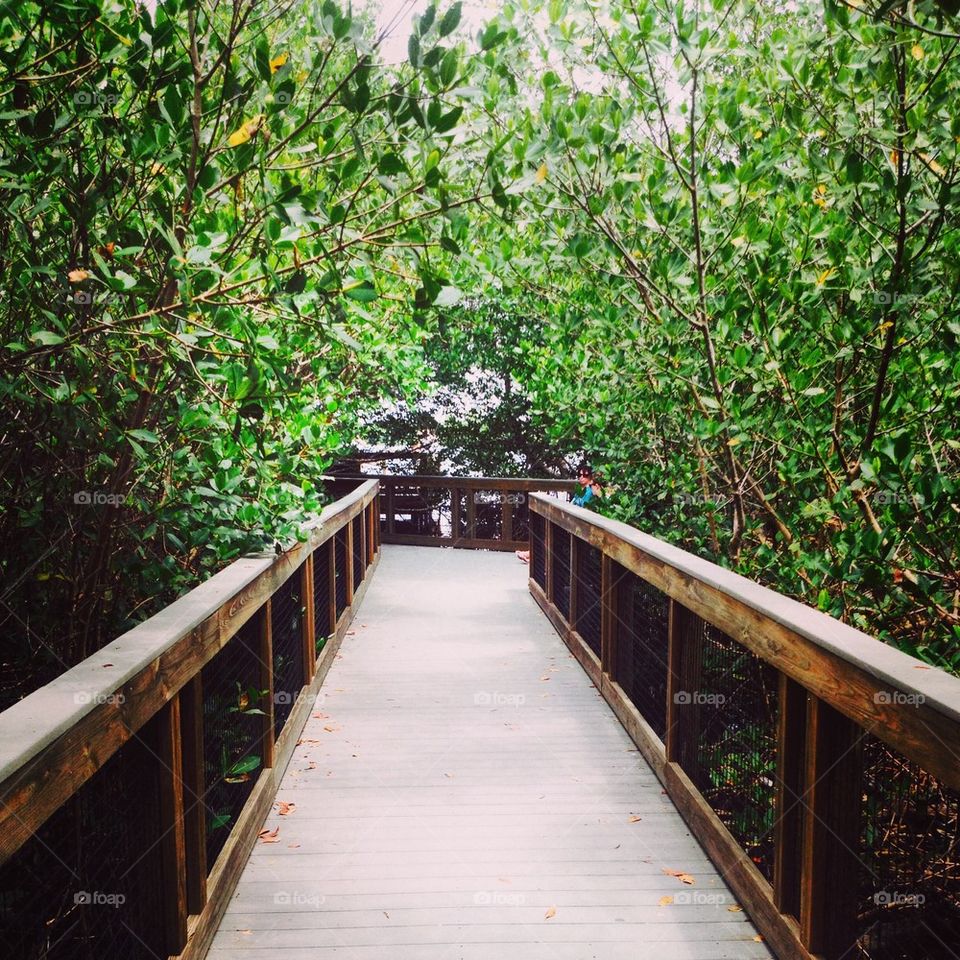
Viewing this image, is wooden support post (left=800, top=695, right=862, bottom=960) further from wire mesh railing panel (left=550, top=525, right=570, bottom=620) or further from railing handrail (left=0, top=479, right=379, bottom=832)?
wire mesh railing panel (left=550, top=525, right=570, bottom=620)

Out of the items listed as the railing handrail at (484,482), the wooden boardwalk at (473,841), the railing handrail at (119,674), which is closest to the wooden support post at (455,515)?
the railing handrail at (484,482)

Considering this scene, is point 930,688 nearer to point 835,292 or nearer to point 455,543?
point 835,292

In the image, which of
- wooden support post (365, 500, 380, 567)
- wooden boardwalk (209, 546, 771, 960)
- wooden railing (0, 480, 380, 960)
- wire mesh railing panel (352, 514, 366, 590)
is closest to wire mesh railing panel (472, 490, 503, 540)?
wooden support post (365, 500, 380, 567)

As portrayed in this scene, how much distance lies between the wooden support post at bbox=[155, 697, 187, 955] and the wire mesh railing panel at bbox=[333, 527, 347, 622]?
4282mm

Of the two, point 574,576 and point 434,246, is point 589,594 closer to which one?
point 574,576

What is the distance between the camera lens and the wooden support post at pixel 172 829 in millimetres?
2164

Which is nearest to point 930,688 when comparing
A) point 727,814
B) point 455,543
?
point 727,814

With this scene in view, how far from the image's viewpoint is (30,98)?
252 centimetres

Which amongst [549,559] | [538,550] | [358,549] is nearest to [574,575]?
[549,559]

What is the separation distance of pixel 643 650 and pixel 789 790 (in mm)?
2157

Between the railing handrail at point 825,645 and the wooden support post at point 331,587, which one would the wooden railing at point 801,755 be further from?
the wooden support post at point 331,587

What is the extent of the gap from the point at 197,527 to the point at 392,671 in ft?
7.58

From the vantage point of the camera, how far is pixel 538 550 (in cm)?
866

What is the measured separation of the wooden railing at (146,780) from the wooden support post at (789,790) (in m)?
1.73
